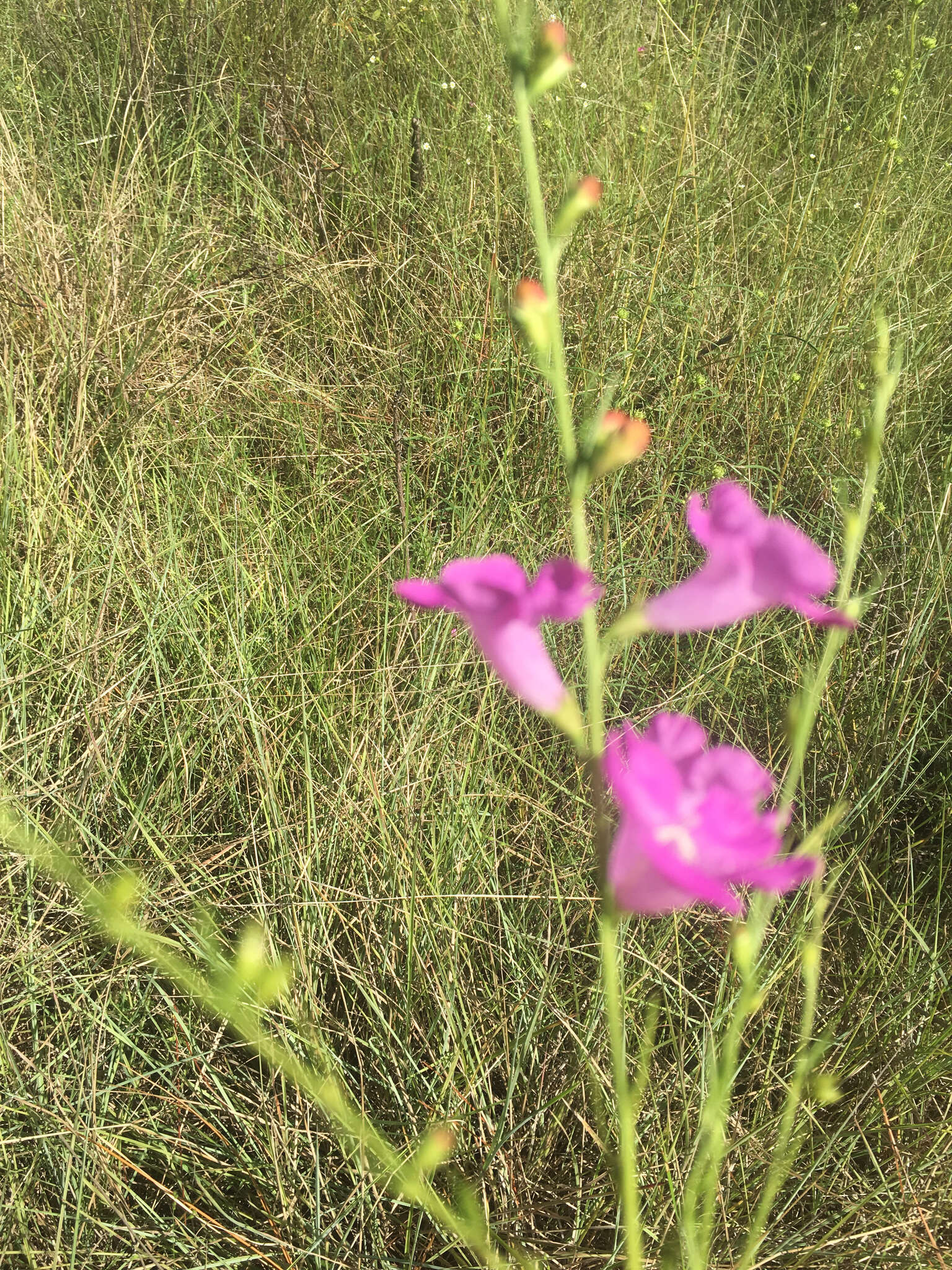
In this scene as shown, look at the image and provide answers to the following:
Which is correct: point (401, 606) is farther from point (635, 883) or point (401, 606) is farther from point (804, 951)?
point (635, 883)

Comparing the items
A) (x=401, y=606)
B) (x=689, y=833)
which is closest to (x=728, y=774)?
(x=689, y=833)

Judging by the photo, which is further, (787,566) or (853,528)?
(853,528)

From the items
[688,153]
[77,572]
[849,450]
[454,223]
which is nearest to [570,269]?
[454,223]

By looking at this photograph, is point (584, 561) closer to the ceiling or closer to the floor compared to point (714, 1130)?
closer to the ceiling

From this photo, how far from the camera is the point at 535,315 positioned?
592 millimetres

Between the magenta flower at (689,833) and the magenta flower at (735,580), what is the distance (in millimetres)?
81

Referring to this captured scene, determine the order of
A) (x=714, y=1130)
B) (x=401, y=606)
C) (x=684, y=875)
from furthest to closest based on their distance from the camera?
(x=401, y=606) < (x=714, y=1130) < (x=684, y=875)

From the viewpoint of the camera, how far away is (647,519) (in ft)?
6.44

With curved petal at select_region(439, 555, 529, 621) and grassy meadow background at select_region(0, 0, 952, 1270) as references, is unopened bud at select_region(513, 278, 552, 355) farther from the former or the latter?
grassy meadow background at select_region(0, 0, 952, 1270)

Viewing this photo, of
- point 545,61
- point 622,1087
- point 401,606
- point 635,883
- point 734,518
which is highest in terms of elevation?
point 545,61

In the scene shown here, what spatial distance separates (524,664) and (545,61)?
37 cm

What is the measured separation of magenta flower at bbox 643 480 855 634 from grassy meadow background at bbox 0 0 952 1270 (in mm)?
733

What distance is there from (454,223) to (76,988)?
1965mm

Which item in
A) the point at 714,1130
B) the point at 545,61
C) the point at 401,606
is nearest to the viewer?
the point at 545,61
